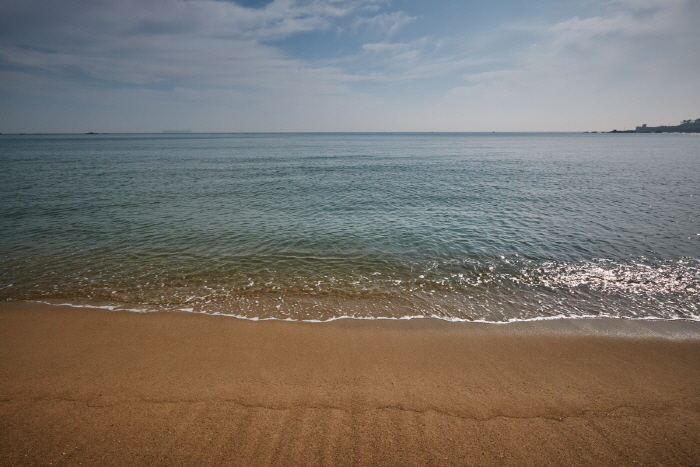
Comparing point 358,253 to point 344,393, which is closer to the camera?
point 344,393

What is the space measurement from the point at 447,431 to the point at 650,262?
16646 mm

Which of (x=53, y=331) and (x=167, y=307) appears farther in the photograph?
(x=167, y=307)

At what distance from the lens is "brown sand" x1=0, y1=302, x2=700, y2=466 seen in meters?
5.70

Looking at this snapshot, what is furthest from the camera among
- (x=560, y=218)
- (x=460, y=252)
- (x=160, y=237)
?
(x=560, y=218)

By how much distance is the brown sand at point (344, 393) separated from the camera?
5699 mm

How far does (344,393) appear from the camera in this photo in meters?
7.13

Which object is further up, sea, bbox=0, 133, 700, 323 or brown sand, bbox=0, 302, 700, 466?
sea, bbox=0, 133, 700, 323

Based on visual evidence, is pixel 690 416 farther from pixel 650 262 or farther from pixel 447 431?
pixel 650 262

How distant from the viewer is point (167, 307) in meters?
11.5

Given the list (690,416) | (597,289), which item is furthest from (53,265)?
(597,289)

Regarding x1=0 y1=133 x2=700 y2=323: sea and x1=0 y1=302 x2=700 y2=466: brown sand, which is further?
x1=0 y1=133 x2=700 y2=323: sea

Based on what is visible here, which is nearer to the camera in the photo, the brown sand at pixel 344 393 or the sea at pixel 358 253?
the brown sand at pixel 344 393

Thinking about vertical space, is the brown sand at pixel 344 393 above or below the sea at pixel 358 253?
below

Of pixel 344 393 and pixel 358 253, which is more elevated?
pixel 358 253
